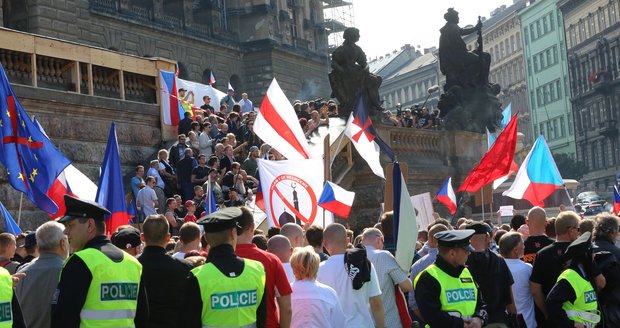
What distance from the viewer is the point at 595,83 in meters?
88.9

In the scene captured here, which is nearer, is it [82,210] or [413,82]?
[82,210]

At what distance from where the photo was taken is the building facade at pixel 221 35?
41625mm

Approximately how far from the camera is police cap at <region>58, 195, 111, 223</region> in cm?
710

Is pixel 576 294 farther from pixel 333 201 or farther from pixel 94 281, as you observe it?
pixel 333 201

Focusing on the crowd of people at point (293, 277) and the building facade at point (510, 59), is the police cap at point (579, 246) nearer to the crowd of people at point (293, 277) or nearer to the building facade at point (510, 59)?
the crowd of people at point (293, 277)

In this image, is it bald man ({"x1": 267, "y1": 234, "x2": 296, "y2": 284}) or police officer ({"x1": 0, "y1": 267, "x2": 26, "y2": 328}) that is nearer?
police officer ({"x1": 0, "y1": 267, "x2": 26, "y2": 328})

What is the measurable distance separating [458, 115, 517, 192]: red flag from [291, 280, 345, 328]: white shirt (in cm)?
1048

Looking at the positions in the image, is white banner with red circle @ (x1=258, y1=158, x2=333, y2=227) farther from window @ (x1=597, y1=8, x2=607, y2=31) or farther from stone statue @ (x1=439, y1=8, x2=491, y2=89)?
window @ (x1=597, y1=8, x2=607, y2=31)

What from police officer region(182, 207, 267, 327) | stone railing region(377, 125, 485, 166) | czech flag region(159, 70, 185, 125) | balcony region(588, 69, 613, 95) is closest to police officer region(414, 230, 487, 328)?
police officer region(182, 207, 267, 327)

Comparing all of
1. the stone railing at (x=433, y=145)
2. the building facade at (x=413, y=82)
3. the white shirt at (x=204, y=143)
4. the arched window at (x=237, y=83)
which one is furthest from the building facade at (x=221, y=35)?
the building facade at (x=413, y=82)

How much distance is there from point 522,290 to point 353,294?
1.78 metres

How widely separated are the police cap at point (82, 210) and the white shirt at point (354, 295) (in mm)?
2206

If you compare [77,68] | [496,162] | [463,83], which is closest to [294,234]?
[496,162]

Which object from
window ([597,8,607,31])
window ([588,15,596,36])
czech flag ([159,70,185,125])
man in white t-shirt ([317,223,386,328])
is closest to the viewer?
man in white t-shirt ([317,223,386,328])
